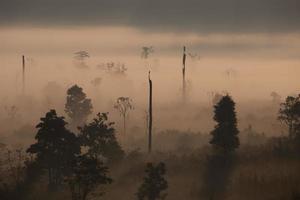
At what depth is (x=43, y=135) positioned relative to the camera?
208 ft

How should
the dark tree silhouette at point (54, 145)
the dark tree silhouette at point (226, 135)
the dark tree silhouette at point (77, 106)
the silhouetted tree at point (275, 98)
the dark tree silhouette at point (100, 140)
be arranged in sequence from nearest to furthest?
the dark tree silhouette at point (54, 145) < the dark tree silhouette at point (226, 135) < the dark tree silhouette at point (100, 140) < the dark tree silhouette at point (77, 106) < the silhouetted tree at point (275, 98)

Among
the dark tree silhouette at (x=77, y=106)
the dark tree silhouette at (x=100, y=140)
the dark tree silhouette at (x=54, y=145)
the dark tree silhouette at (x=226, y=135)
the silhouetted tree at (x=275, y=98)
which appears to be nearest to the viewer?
the dark tree silhouette at (x=54, y=145)

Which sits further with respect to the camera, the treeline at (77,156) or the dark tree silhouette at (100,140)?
the dark tree silhouette at (100,140)

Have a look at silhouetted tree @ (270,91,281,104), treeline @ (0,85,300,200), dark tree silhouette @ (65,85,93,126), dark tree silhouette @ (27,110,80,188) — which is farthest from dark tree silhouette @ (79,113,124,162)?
silhouetted tree @ (270,91,281,104)

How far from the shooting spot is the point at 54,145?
6406 cm

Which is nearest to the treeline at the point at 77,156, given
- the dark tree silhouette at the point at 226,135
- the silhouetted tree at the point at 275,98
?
the dark tree silhouette at the point at 226,135

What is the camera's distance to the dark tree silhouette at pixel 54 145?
63438mm

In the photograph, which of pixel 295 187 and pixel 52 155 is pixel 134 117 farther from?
pixel 295 187

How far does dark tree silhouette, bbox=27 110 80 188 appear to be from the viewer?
6344 cm

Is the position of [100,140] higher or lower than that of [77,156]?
higher

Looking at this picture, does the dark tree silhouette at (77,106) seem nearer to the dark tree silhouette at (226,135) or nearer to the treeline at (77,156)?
the treeline at (77,156)

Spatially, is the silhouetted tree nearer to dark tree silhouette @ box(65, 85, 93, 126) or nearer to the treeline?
dark tree silhouette @ box(65, 85, 93, 126)

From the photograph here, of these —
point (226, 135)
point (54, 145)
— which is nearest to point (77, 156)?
point (54, 145)

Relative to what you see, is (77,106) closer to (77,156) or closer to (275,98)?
(77,156)
